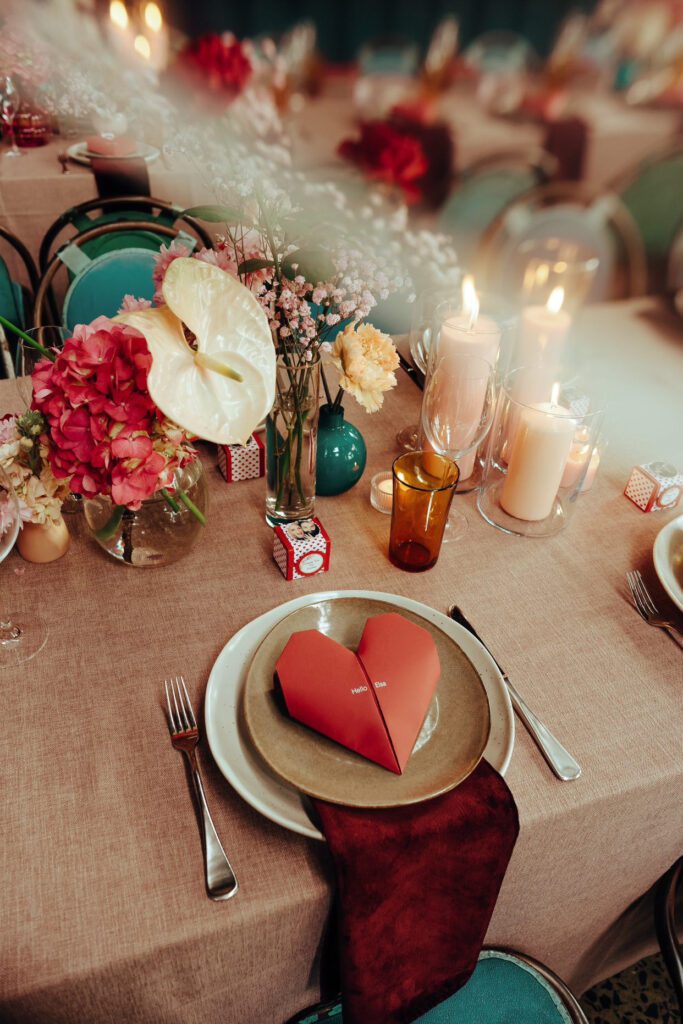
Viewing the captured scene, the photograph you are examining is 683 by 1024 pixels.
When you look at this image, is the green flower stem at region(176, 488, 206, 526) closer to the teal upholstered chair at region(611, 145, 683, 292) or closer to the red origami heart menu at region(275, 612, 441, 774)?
the red origami heart menu at region(275, 612, 441, 774)

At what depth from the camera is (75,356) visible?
0.54 metres

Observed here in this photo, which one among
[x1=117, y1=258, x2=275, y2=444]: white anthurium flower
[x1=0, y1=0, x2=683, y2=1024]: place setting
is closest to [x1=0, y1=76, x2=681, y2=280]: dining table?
[x1=0, y1=0, x2=683, y2=1024]: place setting

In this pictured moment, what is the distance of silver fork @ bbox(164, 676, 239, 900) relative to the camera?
47cm

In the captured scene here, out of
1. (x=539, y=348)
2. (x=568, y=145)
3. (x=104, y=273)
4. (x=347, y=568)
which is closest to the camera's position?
(x=568, y=145)

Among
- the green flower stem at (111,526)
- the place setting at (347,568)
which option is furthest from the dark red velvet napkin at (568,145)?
the green flower stem at (111,526)

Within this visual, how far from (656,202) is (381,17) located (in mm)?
120

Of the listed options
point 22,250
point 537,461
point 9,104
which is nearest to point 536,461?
point 537,461

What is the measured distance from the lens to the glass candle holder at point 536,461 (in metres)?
0.77

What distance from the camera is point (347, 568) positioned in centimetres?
75

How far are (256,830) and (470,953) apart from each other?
21cm

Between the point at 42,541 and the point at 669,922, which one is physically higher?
the point at 42,541

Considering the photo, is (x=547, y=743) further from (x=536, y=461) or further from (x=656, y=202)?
(x=656, y=202)

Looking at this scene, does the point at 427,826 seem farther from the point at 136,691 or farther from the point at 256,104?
the point at 256,104

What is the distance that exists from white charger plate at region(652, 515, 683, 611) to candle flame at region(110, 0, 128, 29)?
68cm
